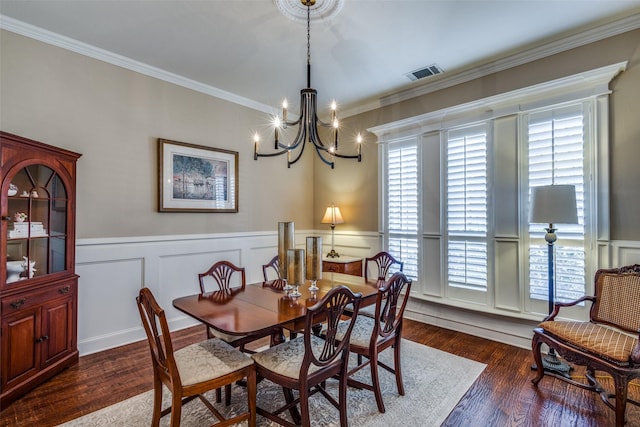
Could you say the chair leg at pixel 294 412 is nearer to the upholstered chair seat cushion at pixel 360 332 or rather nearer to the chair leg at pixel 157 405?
the upholstered chair seat cushion at pixel 360 332

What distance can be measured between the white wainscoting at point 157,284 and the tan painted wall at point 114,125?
0.49 feet

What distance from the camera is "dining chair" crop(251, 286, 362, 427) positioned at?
5.61 feet

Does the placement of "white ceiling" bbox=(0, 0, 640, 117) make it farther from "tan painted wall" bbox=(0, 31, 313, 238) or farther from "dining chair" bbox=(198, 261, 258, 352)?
"dining chair" bbox=(198, 261, 258, 352)

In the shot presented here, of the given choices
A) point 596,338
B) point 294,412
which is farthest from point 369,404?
point 596,338

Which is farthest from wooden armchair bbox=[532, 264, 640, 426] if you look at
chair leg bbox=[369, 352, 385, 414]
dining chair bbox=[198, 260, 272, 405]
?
dining chair bbox=[198, 260, 272, 405]

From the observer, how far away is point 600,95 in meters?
2.74


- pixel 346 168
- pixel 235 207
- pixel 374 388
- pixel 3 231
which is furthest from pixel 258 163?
pixel 374 388

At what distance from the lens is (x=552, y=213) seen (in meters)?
2.58

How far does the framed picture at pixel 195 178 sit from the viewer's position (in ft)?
11.6

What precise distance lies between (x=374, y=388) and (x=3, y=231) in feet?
9.21

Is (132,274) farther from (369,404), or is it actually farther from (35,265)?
(369,404)

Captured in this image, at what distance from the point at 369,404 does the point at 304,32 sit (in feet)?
10.0

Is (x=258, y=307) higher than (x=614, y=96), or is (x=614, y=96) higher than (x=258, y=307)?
(x=614, y=96)

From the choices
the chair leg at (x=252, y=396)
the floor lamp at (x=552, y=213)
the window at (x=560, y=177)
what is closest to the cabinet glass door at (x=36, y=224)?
the chair leg at (x=252, y=396)
